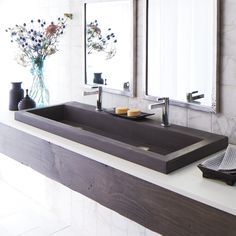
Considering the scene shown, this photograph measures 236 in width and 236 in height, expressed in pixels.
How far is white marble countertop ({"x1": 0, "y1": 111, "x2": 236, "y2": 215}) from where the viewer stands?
3.99 feet

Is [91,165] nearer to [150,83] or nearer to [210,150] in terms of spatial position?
[210,150]

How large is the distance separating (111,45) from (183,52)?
58 centimetres

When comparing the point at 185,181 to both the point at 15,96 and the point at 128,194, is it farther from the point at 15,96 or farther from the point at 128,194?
the point at 15,96

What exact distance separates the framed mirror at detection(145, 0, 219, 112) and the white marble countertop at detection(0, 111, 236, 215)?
0.45 meters

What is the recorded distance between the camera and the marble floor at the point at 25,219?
8.89ft

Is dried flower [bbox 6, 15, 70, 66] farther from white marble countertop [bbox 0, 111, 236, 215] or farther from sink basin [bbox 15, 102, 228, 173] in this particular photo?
white marble countertop [bbox 0, 111, 236, 215]

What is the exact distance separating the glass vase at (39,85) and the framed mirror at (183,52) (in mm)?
959

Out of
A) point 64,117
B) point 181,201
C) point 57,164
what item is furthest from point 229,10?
point 64,117

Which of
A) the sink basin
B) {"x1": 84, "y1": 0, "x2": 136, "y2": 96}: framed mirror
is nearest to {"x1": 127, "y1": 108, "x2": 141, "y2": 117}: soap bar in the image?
the sink basin

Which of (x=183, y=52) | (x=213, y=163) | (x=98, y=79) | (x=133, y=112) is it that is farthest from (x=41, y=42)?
(x=213, y=163)

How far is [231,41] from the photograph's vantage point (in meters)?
1.69

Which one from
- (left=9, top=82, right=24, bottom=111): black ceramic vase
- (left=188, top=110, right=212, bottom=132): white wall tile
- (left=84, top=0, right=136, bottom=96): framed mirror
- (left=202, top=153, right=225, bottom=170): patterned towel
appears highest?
(left=84, top=0, right=136, bottom=96): framed mirror

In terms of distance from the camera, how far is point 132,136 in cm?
203

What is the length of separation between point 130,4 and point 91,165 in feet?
3.35
